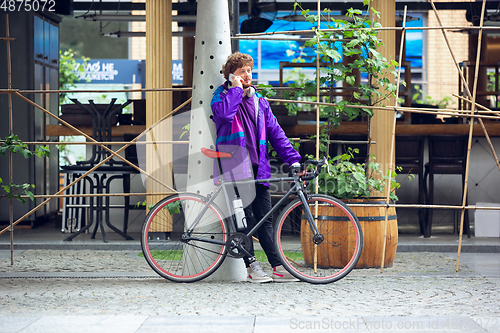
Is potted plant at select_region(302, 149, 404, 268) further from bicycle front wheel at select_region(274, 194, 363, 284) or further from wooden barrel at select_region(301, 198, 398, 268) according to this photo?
bicycle front wheel at select_region(274, 194, 363, 284)

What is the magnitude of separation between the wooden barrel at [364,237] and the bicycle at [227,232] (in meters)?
0.01

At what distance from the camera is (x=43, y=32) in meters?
8.79

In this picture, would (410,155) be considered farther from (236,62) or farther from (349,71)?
(236,62)

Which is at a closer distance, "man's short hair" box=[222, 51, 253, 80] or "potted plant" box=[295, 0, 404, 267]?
"man's short hair" box=[222, 51, 253, 80]

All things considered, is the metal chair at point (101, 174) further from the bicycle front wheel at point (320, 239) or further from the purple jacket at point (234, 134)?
the bicycle front wheel at point (320, 239)

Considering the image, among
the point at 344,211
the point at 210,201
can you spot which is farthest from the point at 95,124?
the point at 344,211

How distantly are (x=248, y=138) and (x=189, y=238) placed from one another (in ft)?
3.01

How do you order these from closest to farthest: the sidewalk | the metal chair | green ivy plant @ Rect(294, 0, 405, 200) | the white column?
the white column → green ivy plant @ Rect(294, 0, 405, 200) → the sidewalk → the metal chair

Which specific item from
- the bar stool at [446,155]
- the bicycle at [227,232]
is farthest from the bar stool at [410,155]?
the bicycle at [227,232]

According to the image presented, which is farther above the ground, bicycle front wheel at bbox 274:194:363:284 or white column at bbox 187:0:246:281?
white column at bbox 187:0:246:281

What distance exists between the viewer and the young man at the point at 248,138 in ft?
14.6

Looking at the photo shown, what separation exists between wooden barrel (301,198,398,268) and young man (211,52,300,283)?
15.6 inches

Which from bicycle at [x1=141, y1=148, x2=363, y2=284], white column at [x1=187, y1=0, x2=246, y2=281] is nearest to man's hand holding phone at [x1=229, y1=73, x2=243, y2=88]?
white column at [x1=187, y1=0, x2=246, y2=281]

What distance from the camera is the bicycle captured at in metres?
4.52
